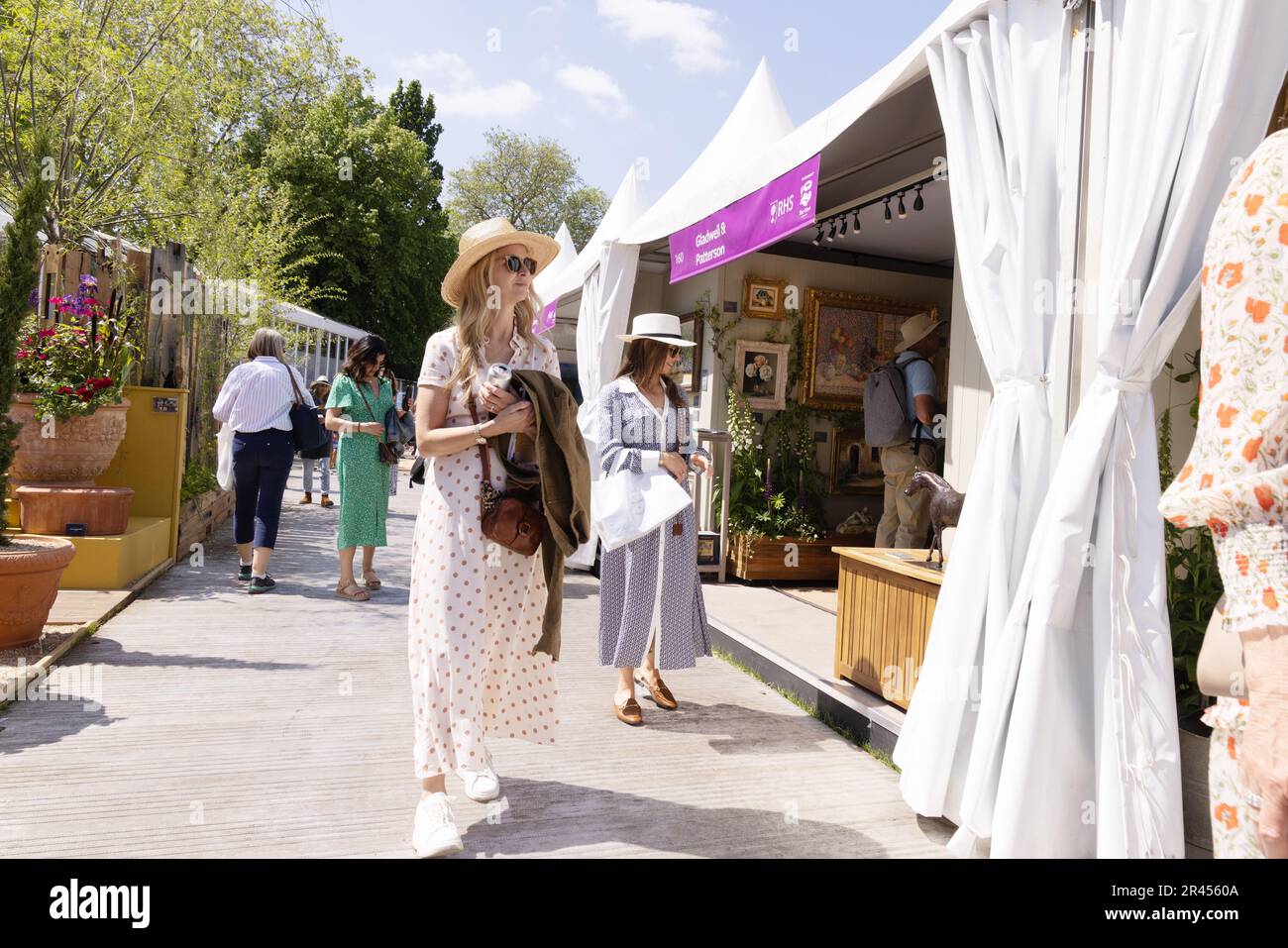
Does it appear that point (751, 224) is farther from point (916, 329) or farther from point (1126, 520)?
point (1126, 520)

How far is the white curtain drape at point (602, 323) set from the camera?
7.46m

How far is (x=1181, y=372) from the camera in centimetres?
331

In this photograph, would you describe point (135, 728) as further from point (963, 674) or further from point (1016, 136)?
point (1016, 136)

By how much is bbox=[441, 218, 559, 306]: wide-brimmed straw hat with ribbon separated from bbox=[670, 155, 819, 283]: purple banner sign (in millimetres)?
1888

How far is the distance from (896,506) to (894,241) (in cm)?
237

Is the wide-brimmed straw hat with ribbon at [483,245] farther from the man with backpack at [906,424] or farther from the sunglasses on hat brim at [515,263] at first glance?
the man with backpack at [906,424]

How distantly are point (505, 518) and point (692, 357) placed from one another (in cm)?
585

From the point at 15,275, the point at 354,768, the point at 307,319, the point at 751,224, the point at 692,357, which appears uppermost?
the point at 307,319

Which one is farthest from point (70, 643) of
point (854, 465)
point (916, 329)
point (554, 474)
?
point (854, 465)

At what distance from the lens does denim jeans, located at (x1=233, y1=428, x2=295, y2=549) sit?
21.4 feet

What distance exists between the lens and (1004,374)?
10.1ft

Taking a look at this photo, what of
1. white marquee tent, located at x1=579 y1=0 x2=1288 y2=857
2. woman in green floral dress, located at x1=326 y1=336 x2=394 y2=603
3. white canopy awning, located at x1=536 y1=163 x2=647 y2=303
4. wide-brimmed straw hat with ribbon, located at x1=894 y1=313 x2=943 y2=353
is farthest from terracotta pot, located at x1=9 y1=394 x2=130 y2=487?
wide-brimmed straw hat with ribbon, located at x1=894 y1=313 x2=943 y2=353

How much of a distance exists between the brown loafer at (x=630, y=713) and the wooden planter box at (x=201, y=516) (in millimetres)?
5205
